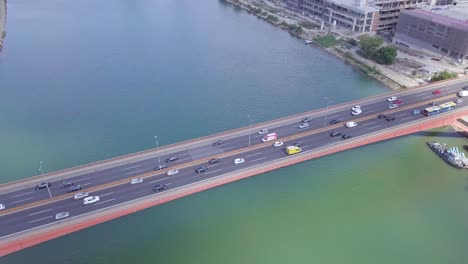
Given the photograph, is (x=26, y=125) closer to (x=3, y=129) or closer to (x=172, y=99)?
(x=3, y=129)

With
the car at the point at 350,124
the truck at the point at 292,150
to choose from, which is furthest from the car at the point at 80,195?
the car at the point at 350,124

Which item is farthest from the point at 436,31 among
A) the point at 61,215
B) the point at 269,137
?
the point at 61,215

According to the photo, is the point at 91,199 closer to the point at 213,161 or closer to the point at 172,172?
the point at 172,172

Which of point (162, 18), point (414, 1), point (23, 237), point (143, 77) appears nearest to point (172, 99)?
point (143, 77)

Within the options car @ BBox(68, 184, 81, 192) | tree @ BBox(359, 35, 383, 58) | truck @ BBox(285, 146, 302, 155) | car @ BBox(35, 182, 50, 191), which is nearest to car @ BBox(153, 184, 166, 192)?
car @ BBox(68, 184, 81, 192)

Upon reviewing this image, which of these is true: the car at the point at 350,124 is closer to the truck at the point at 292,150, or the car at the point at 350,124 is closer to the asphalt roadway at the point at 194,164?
the asphalt roadway at the point at 194,164

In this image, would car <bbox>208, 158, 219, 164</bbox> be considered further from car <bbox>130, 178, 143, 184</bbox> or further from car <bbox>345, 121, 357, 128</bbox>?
car <bbox>345, 121, 357, 128</bbox>
